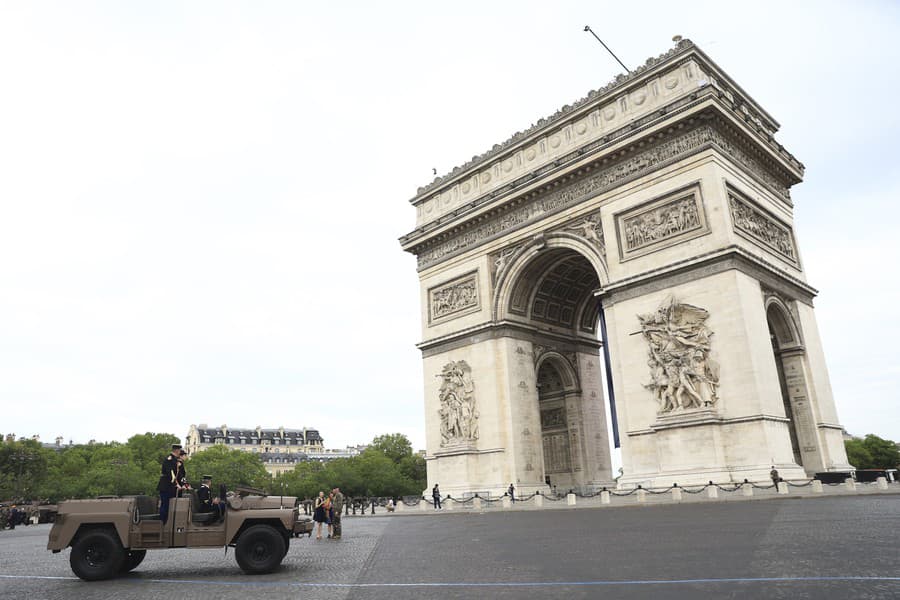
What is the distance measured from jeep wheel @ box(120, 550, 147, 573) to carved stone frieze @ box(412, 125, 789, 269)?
808 inches

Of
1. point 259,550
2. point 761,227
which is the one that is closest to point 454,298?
point 761,227

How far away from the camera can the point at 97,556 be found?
8117 mm

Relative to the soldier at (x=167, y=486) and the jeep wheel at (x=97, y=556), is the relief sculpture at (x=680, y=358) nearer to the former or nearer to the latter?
the soldier at (x=167, y=486)

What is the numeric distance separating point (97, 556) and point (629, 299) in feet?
63.2

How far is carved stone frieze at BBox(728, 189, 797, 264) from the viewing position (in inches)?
890

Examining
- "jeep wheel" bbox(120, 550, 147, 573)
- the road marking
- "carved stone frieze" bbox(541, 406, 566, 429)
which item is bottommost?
the road marking

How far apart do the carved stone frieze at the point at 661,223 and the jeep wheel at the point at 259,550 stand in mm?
18354

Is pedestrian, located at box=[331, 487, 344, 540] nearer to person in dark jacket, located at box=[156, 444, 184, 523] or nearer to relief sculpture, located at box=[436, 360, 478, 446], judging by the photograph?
person in dark jacket, located at box=[156, 444, 184, 523]

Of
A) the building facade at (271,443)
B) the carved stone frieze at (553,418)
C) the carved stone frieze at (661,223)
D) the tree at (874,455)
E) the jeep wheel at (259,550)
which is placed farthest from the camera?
the building facade at (271,443)

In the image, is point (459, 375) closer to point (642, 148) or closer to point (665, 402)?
point (665, 402)

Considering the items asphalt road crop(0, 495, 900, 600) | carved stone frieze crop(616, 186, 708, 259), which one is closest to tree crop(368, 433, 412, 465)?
carved stone frieze crop(616, 186, 708, 259)

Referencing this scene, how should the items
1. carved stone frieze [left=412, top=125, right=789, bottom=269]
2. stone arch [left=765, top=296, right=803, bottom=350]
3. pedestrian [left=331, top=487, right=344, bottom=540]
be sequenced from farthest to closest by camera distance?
stone arch [left=765, top=296, right=803, bottom=350], carved stone frieze [left=412, top=125, right=789, bottom=269], pedestrian [left=331, top=487, right=344, bottom=540]

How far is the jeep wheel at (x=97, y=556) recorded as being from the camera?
7.98m

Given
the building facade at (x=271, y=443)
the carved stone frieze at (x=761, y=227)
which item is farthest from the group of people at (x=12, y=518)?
the building facade at (x=271, y=443)
